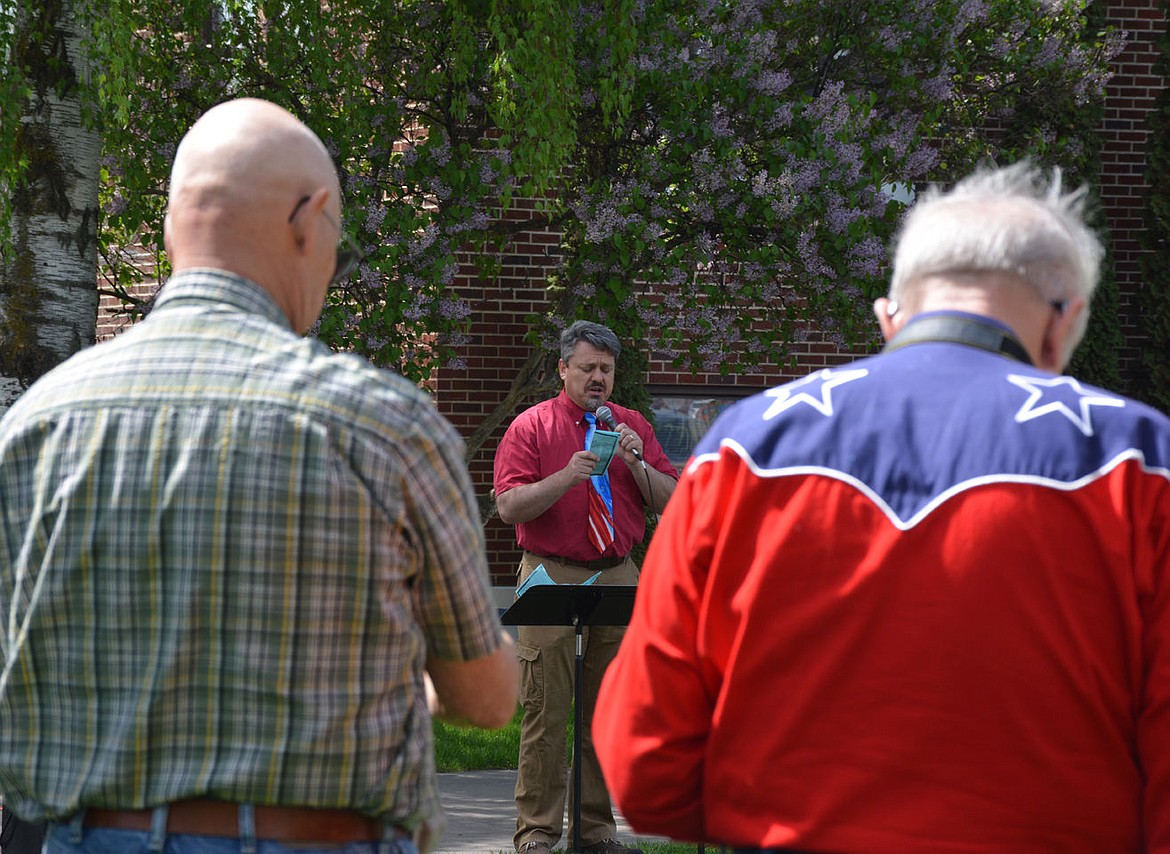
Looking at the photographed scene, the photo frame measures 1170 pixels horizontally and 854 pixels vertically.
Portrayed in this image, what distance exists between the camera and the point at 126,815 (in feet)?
6.35

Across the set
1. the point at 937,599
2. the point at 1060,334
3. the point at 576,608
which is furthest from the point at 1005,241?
the point at 576,608

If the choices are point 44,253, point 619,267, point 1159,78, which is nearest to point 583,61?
point 619,267

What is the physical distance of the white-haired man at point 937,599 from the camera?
199 centimetres

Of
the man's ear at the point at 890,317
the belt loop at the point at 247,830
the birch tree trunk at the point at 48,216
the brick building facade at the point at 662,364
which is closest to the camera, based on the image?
the belt loop at the point at 247,830

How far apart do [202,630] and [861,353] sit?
9.85 meters

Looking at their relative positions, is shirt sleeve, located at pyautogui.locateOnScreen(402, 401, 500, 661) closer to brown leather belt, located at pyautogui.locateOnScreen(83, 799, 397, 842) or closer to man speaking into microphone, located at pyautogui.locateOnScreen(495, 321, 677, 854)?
brown leather belt, located at pyautogui.locateOnScreen(83, 799, 397, 842)


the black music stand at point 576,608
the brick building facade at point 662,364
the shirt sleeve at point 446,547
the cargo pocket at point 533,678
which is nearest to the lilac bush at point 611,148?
the brick building facade at point 662,364

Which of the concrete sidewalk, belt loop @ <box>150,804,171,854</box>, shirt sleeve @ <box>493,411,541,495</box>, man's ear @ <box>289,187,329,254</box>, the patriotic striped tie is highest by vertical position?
man's ear @ <box>289,187,329,254</box>

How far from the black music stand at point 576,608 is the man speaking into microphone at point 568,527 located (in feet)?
1.12

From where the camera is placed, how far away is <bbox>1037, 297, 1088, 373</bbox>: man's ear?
2.21m

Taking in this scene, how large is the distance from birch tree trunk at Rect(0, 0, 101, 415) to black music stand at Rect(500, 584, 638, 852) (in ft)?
6.92

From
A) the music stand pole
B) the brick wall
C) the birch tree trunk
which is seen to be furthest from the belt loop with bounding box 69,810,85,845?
the brick wall

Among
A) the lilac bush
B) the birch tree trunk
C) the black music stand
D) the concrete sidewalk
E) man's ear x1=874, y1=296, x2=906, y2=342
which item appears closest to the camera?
man's ear x1=874, y1=296, x2=906, y2=342

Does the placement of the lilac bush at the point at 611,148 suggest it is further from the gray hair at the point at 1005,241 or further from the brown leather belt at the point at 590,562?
the gray hair at the point at 1005,241
